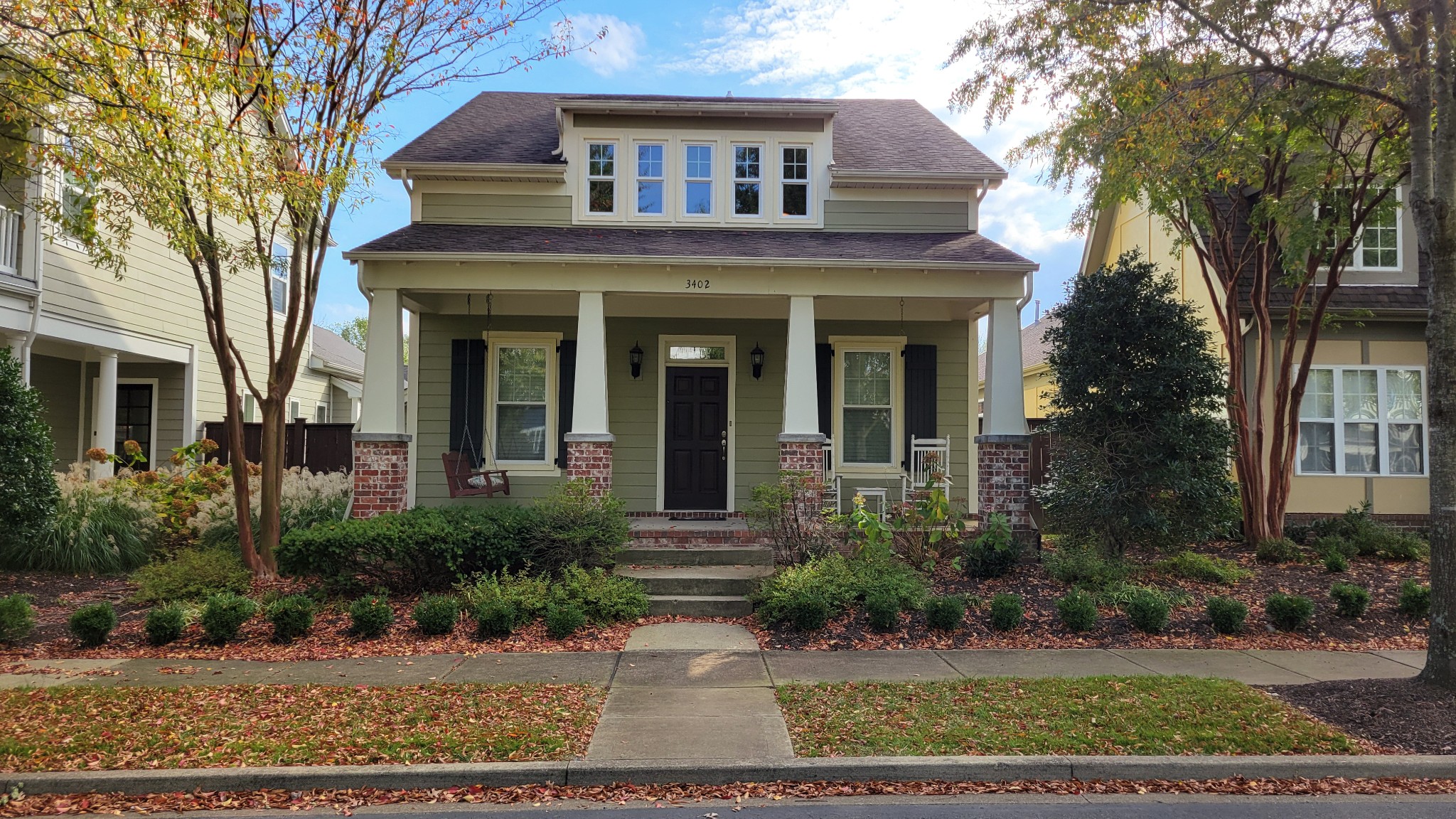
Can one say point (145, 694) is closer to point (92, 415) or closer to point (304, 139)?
point (304, 139)

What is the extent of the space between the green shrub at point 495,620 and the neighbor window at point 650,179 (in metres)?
6.71

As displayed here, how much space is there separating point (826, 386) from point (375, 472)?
20.8 feet

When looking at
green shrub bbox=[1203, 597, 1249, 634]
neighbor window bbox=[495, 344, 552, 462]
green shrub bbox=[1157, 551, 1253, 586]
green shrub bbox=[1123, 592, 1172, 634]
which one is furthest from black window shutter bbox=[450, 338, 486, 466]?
green shrub bbox=[1203, 597, 1249, 634]

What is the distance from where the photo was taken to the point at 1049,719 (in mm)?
5566

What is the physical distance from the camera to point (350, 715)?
5.57 metres

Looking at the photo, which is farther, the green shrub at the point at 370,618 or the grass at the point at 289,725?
the green shrub at the point at 370,618

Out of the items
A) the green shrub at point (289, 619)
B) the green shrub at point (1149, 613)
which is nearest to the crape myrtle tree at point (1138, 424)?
the green shrub at point (1149, 613)

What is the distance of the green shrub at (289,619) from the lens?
24.8ft

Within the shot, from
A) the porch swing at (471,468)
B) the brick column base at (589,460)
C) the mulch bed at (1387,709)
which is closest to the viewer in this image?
the mulch bed at (1387,709)

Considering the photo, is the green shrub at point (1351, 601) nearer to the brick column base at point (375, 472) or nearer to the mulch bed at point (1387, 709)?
the mulch bed at point (1387, 709)

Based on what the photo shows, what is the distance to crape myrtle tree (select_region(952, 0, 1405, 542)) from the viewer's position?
8.88 m

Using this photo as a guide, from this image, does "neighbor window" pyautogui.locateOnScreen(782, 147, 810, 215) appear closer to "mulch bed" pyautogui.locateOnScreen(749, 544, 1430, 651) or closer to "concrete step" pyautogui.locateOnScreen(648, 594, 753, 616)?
"mulch bed" pyautogui.locateOnScreen(749, 544, 1430, 651)

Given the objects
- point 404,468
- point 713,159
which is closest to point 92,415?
point 404,468

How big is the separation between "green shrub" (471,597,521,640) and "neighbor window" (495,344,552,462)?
16.4ft
